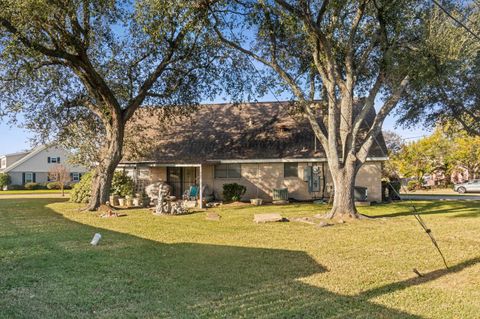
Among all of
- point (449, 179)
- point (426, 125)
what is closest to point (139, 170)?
point (426, 125)

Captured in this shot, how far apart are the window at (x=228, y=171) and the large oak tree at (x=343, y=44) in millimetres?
6891

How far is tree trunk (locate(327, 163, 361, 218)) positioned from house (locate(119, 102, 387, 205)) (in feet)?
19.7

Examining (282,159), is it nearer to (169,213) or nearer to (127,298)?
(169,213)

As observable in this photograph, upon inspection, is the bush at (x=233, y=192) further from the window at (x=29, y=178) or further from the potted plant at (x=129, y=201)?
the window at (x=29, y=178)

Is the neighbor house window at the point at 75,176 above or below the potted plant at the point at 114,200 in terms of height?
above

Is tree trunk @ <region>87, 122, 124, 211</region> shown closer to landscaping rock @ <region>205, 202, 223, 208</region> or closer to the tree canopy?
landscaping rock @ <region>205, 202, 223, 208</region>

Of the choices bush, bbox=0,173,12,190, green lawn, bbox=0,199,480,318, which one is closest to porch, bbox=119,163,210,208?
green lawn, bbox=0,199,480,318

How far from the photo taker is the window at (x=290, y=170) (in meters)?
20.7

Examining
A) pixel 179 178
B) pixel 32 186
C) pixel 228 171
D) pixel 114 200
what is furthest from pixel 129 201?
pixel 32 186

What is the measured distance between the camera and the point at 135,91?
17.7m

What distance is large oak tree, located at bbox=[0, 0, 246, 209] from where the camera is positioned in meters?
12.8

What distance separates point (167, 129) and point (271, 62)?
36.8 feet

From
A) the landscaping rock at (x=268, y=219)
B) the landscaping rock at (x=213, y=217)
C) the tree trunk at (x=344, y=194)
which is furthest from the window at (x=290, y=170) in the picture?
the landscaping rock at (x=268, y=219)

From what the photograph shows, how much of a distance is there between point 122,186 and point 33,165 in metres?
29.0
